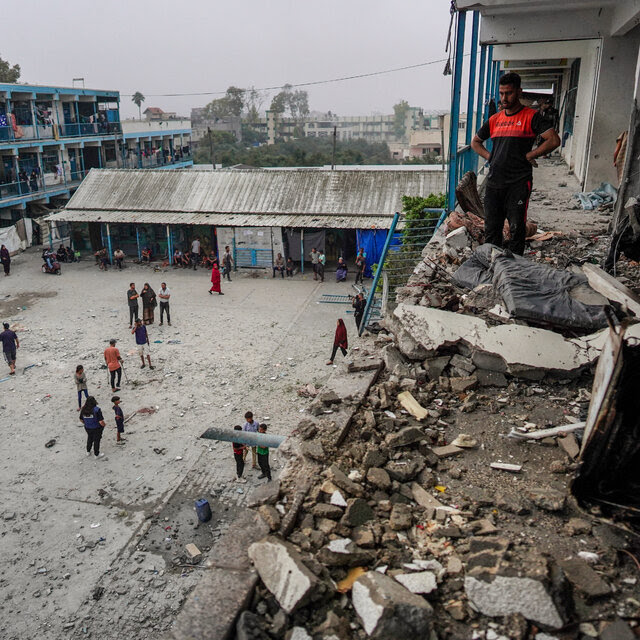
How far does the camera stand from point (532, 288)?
Result: 4.05m

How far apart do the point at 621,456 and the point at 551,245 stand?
4413mm

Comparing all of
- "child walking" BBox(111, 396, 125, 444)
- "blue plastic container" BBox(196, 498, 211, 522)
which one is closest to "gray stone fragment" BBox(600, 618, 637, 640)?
"blue plastic container" BBox(196, 498, 211, 522)

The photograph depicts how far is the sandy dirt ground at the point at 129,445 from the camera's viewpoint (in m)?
5.77

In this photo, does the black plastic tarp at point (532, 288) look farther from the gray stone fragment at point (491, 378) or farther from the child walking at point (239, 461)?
the child walking at point (239, 461)

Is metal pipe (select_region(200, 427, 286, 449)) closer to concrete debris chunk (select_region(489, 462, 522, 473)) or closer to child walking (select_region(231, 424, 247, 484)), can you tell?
concrete debris chunk (select_region(489, 462, 522, 473))

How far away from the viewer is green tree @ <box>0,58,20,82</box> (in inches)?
1328

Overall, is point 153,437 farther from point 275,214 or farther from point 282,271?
point 275,214

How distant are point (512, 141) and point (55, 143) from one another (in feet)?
81.8

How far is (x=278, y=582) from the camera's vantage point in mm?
2248

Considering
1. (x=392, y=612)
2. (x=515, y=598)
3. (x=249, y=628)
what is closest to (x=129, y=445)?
(x=249, y=628)

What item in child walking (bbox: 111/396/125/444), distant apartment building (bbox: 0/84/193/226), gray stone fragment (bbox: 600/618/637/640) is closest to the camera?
gray stone fragment (bbox: 600/618/637/640)

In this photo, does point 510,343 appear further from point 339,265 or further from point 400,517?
point 339,265

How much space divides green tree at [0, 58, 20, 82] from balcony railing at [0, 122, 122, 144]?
10467 millimetres

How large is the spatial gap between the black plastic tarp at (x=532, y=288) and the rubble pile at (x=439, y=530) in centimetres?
48
